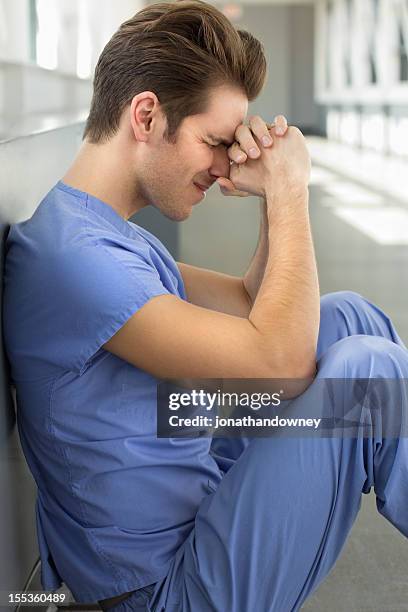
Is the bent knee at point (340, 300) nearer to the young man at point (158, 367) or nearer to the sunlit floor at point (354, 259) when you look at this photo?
the young man at point (158, 367)

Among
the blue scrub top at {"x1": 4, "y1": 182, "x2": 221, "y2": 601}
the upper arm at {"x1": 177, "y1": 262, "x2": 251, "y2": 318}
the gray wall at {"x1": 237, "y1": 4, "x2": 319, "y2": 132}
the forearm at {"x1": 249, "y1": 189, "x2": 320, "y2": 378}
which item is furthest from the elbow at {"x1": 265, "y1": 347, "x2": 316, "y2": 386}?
the gray wall at {"x1": 237, "y1": 4, "x2": 319, "y2": 132}

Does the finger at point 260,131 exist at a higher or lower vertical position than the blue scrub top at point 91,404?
higher

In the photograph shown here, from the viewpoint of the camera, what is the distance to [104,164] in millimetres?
1509

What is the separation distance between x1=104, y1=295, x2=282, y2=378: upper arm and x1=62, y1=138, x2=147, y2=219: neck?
0.84 ft

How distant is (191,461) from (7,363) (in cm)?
35

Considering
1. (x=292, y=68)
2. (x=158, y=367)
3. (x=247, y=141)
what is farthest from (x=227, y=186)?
(x=292, y=68)

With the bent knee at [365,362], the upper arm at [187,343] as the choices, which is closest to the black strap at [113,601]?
the upper arm at [187,343]

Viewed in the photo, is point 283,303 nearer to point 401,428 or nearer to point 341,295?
point 401,428

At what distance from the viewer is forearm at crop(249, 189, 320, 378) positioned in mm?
1369

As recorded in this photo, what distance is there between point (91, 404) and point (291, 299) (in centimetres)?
35

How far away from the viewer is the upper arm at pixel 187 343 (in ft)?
A: 4.35

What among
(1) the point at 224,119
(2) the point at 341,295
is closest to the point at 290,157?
(1) the point at 224,119

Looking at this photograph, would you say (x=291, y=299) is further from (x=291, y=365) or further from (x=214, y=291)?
(x=214, y=291)

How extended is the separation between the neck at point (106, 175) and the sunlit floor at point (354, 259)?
38.5 inches
